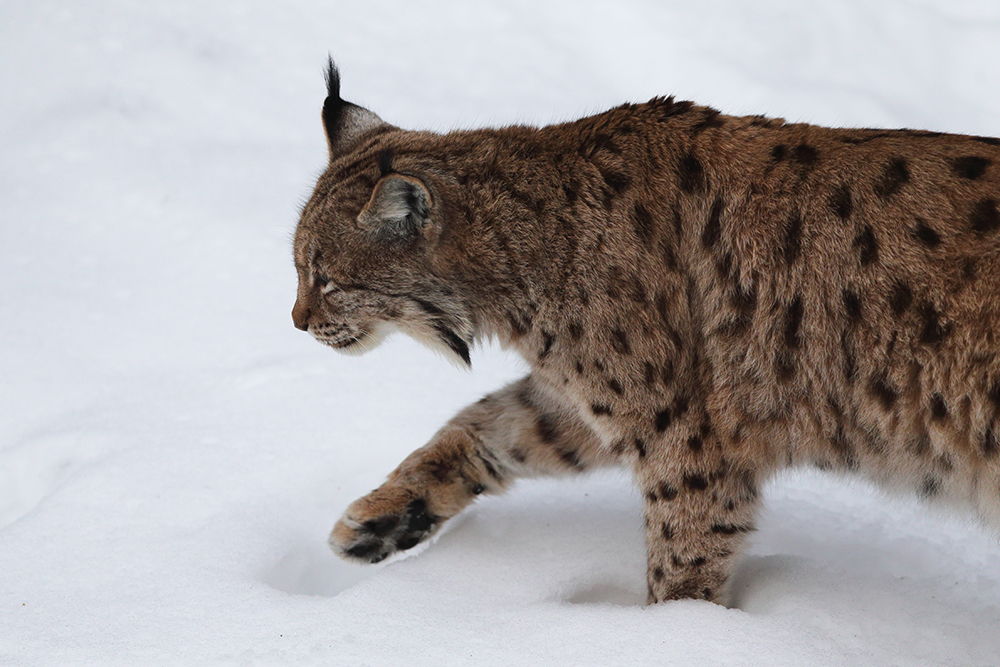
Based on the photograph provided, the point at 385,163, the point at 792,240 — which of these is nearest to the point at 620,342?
the point at 792,240

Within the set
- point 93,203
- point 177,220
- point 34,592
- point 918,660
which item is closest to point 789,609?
point 918,660

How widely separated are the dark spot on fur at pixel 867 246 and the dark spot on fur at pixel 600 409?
887mm

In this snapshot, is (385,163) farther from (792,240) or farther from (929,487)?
(929,487)

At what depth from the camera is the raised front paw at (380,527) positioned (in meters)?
3.83

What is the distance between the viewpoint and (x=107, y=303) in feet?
17.6

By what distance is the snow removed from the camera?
3.30m

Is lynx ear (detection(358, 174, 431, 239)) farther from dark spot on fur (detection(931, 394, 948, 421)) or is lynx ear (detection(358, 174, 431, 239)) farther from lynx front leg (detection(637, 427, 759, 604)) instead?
dark spot on fur (detection(931, 394, 948, 421))

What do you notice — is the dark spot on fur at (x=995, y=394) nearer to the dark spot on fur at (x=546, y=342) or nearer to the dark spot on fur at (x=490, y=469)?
the dark spot on fur at (x=546, y=342)

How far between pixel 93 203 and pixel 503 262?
3.37 metres

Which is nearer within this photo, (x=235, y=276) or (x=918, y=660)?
(x=918, y=660)

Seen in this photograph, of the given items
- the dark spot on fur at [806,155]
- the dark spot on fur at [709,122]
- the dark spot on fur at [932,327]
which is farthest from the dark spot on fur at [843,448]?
the dark spot on fur at [709,122]

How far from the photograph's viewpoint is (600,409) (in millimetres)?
3477

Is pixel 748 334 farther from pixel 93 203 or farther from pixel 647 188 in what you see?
pixel 93 203

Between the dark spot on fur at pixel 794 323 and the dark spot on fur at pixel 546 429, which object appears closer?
the dark spot on fur at pixel 794 323
